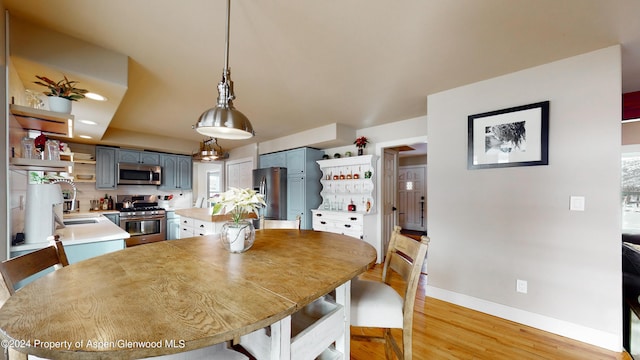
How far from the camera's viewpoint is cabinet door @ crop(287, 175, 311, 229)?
445cm

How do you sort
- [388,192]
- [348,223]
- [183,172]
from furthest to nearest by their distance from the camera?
[183,172]
[388,192]
[348,223]

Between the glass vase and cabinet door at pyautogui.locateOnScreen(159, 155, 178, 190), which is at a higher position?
cabinet door at pyautogui.locateOnScreen(159, 155, 178, 190)

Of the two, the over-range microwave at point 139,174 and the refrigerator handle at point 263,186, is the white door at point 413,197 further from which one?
the over-range microwave at point 139,174

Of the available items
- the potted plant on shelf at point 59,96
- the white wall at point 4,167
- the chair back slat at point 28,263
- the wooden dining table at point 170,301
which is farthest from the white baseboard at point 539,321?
the potted plant on shelf at point 59,96

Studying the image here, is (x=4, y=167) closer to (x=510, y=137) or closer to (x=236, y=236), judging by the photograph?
(x=236, y=236)

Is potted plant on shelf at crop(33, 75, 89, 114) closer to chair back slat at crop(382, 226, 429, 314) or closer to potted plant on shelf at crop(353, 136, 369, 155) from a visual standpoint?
chair back slat at crop(382, 226, 429, 314)

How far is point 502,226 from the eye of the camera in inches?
90.5

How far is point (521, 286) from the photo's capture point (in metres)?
2.19

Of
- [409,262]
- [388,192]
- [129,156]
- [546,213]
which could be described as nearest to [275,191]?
[388,192]

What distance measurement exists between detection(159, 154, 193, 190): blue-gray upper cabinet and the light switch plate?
20.9ft

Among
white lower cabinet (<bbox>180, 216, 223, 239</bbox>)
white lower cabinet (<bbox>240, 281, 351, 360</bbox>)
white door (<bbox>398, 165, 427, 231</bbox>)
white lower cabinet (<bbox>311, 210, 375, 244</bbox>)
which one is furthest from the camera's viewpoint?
white door (<bbox>398, 165, 427, 231</bbox>)

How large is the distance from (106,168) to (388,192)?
535 cm

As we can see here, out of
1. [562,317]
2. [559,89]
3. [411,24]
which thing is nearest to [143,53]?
[411,24]

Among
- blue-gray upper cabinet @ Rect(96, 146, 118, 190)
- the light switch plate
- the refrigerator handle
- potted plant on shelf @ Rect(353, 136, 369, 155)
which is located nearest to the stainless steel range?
blue-gray upper cabinet @ Rect(96, 146, 118, 190)
